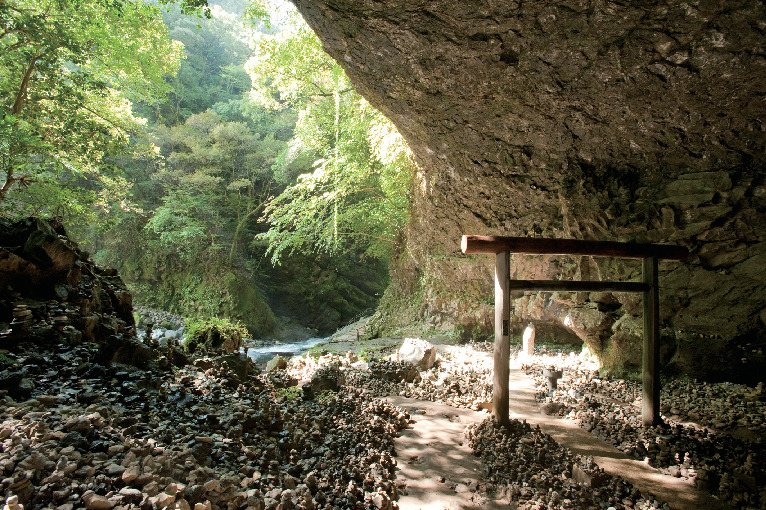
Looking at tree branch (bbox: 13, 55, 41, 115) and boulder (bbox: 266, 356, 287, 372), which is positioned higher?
tree branch (bbox: 13, 55, 41, 115)

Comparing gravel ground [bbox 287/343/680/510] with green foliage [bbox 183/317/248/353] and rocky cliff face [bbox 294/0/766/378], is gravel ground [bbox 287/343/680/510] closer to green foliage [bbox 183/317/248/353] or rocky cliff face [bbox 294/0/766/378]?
green foliage [bbox 183/317/248/353]

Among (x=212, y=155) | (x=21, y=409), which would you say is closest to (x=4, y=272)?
(x=21, y=409)

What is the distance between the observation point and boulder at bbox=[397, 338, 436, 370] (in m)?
6.73

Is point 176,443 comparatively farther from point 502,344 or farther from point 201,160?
point 201,160

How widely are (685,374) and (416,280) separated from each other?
811cm

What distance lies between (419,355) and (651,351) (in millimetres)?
3545

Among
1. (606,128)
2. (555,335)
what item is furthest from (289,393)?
(555,335)

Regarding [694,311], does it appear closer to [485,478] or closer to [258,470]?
[485,478]

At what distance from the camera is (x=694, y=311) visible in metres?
5.73

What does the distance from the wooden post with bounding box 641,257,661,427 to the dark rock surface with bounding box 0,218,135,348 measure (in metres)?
6.11

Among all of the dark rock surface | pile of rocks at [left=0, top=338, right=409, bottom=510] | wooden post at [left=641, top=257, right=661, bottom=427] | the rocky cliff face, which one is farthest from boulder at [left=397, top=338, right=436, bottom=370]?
the dark rock surface

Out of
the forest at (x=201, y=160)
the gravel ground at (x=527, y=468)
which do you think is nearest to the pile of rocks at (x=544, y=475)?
the gravel ground at (x=527, y=468)

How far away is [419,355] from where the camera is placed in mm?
6789

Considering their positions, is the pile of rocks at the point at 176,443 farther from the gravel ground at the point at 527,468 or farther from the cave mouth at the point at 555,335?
the cave mouth at the point at 555,335
